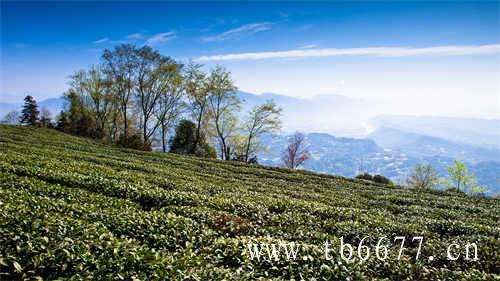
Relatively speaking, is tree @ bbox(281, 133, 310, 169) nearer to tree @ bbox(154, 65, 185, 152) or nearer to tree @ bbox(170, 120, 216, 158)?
tree @ bbox(170, 120, 216, 158)

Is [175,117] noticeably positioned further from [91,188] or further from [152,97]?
[91,188]

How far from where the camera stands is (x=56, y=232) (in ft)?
24.5

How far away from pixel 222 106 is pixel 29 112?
51.5 metres

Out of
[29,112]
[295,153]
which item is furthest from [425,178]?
[29,112]

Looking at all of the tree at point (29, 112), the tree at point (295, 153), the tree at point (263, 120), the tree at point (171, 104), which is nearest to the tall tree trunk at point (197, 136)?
the tree at point (171, 104)

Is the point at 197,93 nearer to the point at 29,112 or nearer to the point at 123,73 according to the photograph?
the point at 123,73

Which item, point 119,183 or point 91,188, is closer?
point 91,188

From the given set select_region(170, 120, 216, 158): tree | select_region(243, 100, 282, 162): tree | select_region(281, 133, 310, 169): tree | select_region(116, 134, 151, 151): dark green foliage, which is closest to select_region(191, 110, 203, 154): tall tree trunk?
select_region(170, 120, 216, 158): tree

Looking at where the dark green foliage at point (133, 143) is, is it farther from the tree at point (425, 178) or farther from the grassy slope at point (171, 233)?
the tree at point (425, 178)

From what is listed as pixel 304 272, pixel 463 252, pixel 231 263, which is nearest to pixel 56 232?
pixel 231 263

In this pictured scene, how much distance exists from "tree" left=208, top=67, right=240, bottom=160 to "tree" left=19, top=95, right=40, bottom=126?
1863 inches

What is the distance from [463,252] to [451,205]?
15546mm

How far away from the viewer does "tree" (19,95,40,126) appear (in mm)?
70625

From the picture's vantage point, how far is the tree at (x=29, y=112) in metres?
70.6
